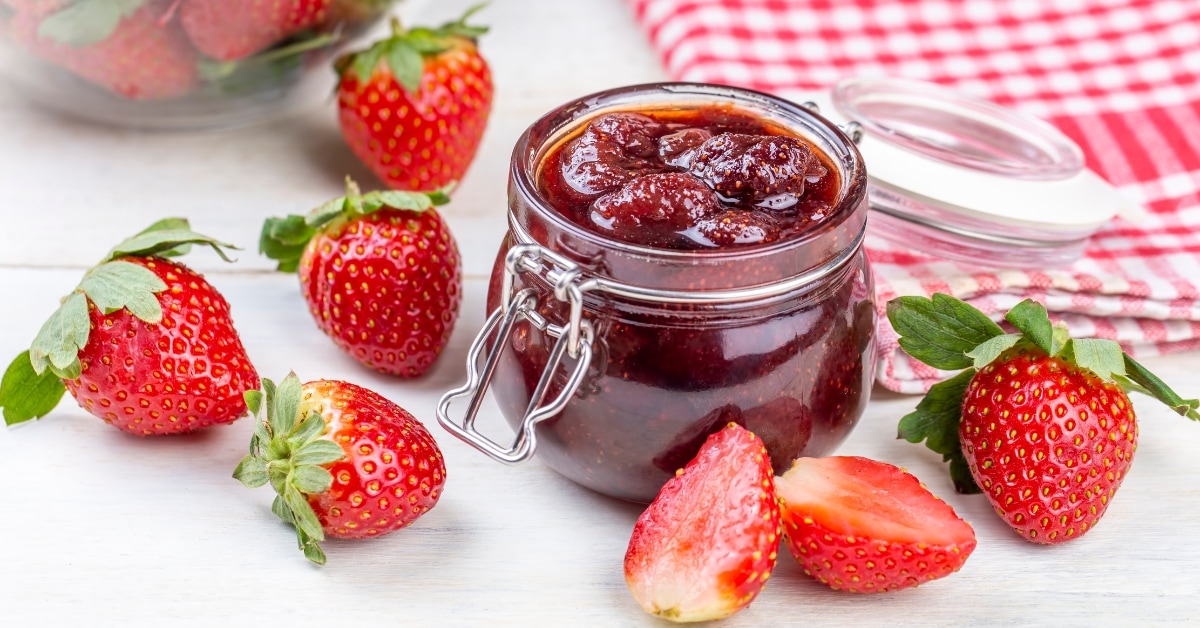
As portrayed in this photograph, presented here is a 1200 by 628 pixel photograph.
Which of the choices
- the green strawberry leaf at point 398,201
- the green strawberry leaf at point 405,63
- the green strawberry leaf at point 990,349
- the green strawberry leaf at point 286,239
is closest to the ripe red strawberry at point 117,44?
the green strawberry leaf at point 405,63

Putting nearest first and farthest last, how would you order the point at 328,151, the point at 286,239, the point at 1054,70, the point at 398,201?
the point at 398,201
the point at 286,239
the point at 328,151
the point at 1054,70

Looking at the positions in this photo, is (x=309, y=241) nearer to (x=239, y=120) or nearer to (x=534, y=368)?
(x=534, y=368)

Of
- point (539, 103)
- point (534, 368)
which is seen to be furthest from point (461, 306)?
point (539, 103)

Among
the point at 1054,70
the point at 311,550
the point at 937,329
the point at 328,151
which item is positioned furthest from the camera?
the point at 1054,70

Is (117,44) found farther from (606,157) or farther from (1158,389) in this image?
(1158,389)

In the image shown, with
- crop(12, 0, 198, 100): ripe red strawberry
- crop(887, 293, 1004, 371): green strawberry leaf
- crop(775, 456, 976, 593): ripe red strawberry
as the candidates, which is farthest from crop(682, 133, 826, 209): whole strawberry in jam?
crop(12, 0, 198, 100): ripe red strawberry

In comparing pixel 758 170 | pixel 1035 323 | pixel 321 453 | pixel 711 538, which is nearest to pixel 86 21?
pixel 321 453
